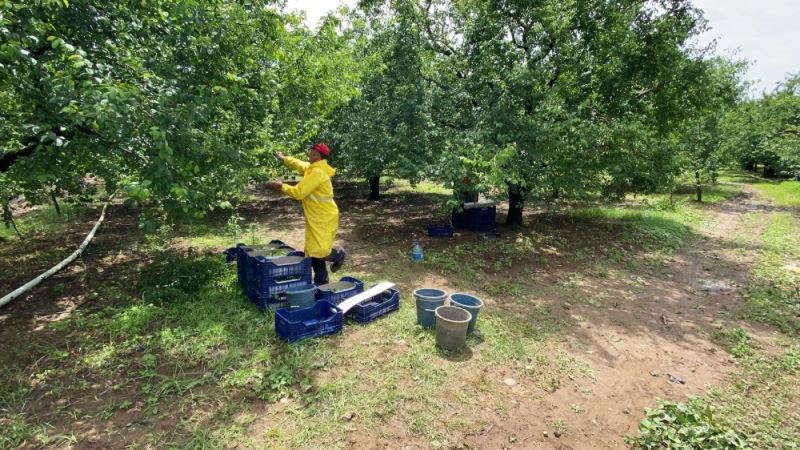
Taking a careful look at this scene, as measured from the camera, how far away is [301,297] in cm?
484

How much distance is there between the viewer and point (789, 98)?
26.4m

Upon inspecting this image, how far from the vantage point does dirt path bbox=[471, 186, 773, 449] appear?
11.0 feet

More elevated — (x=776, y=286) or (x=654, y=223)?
(x=654, y=223)

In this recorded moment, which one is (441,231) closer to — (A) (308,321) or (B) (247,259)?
(B) (247,259)

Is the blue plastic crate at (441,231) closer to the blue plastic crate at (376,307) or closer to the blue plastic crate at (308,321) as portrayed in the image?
the blue plastic crate at (376,307)

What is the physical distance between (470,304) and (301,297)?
6.90 feet

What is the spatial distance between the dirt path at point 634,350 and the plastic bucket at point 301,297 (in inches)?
103

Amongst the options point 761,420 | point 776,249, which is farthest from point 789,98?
point 761,420

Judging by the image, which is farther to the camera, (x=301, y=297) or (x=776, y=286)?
(x=776, y=286)

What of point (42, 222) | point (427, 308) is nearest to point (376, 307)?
point (427, 308)

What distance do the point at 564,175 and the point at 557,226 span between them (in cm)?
267

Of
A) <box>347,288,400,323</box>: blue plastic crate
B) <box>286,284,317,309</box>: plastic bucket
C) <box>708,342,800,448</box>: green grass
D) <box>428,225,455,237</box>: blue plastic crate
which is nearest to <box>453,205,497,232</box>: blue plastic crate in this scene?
<box>428,225,455,237</box>: blue plastic crate

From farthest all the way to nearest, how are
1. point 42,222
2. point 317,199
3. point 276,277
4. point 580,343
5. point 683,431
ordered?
point 42,222 → point 317,199 → point 276,277 → point 580,343 → point 683,431

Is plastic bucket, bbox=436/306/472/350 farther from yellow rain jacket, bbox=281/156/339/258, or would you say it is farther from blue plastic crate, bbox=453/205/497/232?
blue plastic crate, bbox=453/205/497/232
